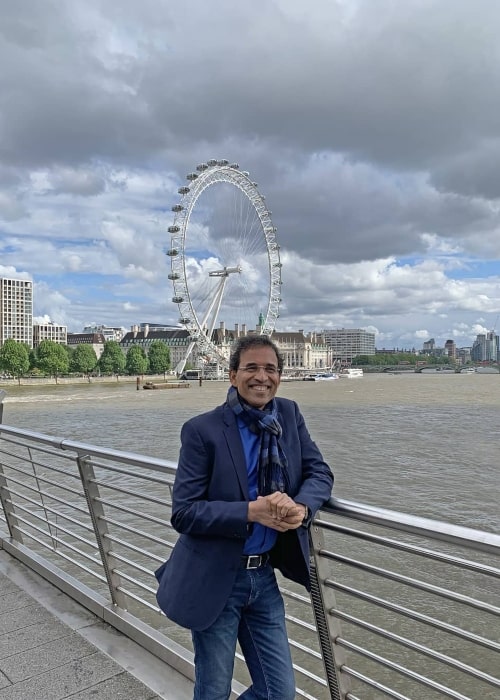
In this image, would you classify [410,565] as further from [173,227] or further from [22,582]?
[173,227]

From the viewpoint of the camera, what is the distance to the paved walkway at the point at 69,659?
2547 millimetres

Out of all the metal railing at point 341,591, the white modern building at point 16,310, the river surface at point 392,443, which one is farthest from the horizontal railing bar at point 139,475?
the white modern building at point 16,310

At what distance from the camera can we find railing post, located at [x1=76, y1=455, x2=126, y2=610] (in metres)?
3.22

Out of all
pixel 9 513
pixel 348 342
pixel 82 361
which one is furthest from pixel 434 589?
pixel 348 342

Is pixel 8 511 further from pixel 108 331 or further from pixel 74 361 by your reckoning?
pixel 108 331

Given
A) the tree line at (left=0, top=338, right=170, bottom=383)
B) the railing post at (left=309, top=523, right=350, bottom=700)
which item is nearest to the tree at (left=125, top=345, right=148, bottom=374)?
the tree line at (left=0, top=338, right=170, bottom=383)

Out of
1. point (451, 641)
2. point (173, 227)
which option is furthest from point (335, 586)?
point (173, 227)

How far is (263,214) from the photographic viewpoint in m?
58.1

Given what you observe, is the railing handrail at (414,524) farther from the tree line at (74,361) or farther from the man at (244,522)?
the tree line at (74,361)

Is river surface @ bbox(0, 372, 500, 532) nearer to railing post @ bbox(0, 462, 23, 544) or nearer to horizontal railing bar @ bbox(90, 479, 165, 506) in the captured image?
railing post @ bbox(0, 462, 23, 544)

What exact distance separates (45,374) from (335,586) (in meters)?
92.2

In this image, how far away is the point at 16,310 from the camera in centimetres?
14900

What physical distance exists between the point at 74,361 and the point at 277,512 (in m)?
99.1

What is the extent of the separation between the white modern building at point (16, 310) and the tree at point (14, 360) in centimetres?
6537
